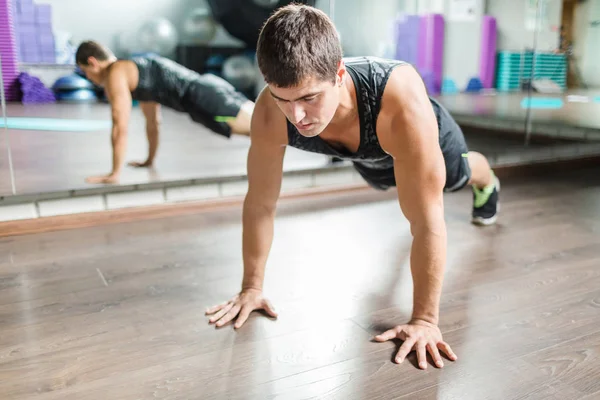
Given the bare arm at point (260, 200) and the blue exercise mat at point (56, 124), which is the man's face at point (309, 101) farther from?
the blue exercise mat at point (56, 124)

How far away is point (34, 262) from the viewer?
1.90 metres

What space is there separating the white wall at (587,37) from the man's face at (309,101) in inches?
129

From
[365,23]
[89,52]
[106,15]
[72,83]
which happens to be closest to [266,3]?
[365,23]

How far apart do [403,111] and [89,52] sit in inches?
71.4

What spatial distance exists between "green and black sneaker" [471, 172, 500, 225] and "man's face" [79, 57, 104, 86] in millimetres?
1791

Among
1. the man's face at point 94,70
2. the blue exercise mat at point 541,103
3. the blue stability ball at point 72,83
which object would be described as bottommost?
the blue exercise mat at point 541,103

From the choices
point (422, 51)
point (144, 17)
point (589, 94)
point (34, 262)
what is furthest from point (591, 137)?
point (34, 262)

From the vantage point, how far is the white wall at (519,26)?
3568 millimetres

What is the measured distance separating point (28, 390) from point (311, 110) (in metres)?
0.85

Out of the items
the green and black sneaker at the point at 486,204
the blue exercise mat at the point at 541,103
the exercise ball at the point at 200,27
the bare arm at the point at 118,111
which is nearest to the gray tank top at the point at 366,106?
the green and black sneaker at the point at 486,204

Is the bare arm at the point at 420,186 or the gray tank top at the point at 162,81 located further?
the gray tank top at the point at 162,81

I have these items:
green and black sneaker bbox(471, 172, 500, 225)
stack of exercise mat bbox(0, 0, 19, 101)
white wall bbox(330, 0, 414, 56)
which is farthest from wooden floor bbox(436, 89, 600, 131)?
stack of exercise mat bbox(0, 0, 19, 101)

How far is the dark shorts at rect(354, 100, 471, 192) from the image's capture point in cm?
165

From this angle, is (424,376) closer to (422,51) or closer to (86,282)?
(86,282)
